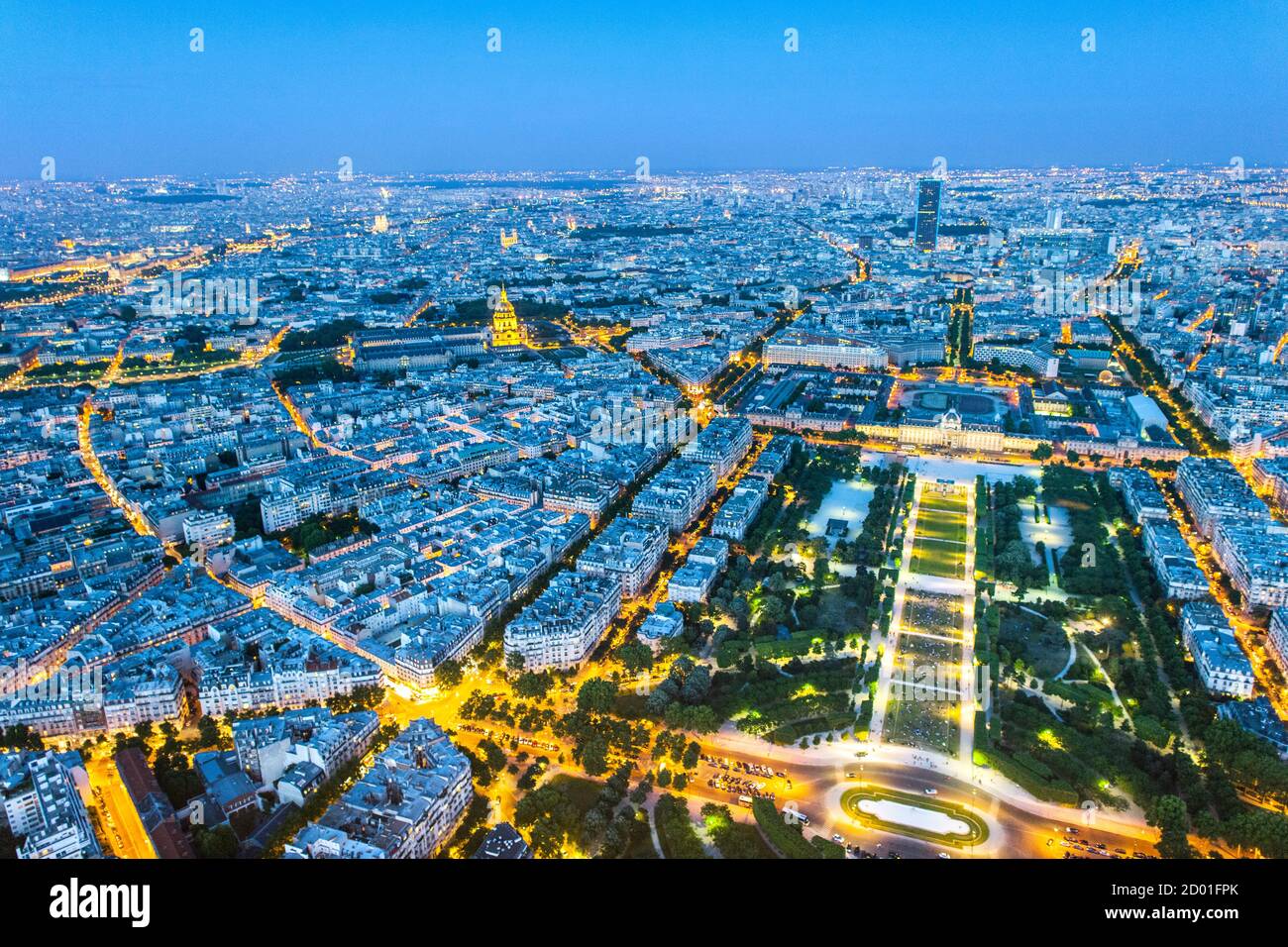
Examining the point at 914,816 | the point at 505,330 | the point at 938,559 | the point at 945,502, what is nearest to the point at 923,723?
the point at 914,816

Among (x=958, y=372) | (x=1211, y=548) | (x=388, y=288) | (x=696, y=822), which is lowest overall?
(x=696, y=822)

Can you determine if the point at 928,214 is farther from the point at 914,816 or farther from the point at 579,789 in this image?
the point at 579,789

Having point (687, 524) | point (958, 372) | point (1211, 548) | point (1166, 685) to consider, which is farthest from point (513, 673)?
point (958, 372)

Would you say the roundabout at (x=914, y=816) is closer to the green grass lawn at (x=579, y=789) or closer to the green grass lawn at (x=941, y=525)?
the green grass lawn at (x=579, y=789)

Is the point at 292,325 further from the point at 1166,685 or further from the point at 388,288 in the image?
the point at 1166,685

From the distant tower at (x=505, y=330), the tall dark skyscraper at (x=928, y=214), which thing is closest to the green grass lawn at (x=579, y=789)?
the distant tower at (x=505, y=330)

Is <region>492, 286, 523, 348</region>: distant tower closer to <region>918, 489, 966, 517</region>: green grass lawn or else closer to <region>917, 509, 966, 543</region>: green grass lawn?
<region>918, 489, 966, 517</region>: green grass lawn
